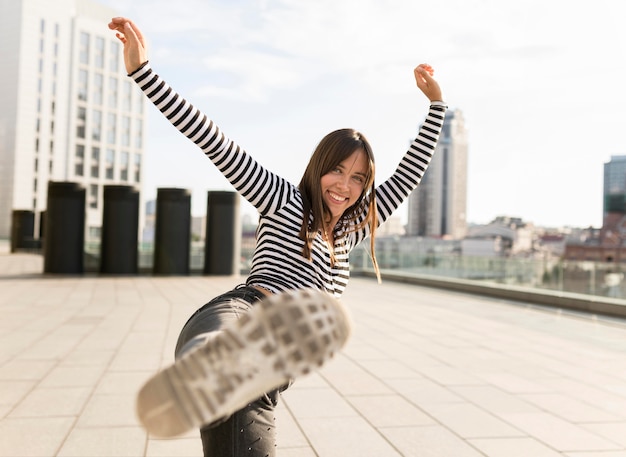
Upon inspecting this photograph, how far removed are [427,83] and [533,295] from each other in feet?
35.1

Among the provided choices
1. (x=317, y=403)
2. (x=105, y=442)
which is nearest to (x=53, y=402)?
(x=105, y=442)

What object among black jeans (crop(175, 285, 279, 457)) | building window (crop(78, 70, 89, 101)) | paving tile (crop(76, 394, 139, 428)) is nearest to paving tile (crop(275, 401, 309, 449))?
paving tile (crop(76, 394, 139, 428))

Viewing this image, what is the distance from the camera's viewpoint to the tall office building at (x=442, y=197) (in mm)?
163000

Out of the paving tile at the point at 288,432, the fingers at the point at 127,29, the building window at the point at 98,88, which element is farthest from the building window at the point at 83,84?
the fingers at the point at 127,29

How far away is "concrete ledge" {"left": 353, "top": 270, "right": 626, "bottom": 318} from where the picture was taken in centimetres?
1077

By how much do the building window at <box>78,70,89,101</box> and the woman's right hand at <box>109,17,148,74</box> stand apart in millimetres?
78188

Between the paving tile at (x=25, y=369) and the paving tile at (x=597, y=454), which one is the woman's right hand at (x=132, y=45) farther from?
the paving tile at (x=25, y=369)

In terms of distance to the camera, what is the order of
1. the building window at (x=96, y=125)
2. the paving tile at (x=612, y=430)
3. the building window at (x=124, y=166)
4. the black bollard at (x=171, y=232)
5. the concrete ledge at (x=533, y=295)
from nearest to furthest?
the paving tile at (x=612, y=430) → the concrete ledge at (x=533, y=295) → the black bollard at (x=171, y=232) → the building window at (x=96, y=125) → the building window at (x=124, y=166)

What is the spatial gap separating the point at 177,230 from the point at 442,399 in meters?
13.5

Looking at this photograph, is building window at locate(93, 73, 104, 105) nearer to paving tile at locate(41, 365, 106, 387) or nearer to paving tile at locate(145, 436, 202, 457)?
paving tile at locate(41, 365, 106, 387)

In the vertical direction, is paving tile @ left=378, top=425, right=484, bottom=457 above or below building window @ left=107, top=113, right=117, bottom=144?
below

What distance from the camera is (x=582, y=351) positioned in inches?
275

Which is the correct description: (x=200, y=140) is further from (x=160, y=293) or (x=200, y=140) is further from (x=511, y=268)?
(x=511, y=268)

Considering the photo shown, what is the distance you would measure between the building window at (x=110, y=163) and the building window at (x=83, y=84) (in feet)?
23.3
